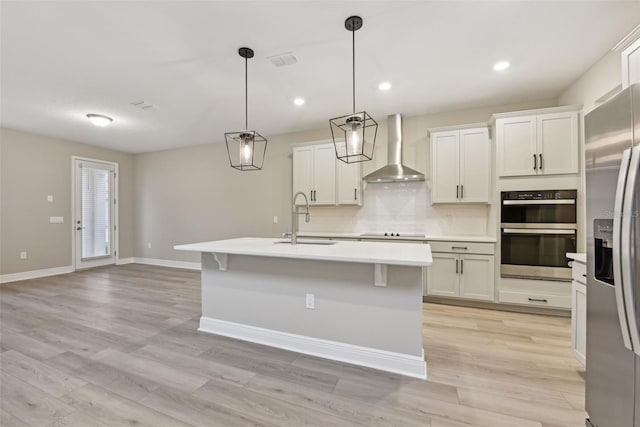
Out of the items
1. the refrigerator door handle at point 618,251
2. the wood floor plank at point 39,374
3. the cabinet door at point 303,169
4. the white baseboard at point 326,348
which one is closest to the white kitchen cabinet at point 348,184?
the cabinet door at point 303,169

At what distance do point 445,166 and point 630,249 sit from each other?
2.95 metres

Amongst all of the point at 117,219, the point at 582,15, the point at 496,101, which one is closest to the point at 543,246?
the point at 496,101

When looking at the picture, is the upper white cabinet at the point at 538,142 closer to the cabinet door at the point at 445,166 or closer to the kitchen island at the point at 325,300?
the cabinet door at the point at 445,166

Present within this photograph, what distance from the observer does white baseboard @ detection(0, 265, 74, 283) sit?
188 inches

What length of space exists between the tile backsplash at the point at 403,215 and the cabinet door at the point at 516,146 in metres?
0.71

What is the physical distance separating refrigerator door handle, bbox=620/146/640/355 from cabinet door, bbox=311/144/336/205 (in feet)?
11.6

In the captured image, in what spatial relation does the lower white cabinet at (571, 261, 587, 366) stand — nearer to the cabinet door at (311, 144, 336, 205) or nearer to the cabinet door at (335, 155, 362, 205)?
the cabinet door at (335, 155, 362, 205)

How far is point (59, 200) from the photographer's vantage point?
5453mm

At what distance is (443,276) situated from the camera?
11.8 ft

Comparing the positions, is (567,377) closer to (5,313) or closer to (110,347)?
(110,347)

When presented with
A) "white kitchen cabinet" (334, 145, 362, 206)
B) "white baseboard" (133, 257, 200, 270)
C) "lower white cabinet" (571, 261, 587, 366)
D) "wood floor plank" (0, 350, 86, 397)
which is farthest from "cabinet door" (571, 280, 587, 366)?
"white baseboard" (133, 257, 200, 270)

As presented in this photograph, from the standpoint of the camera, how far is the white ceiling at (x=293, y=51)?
209 centimetres

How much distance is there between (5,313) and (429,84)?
18.4 ft

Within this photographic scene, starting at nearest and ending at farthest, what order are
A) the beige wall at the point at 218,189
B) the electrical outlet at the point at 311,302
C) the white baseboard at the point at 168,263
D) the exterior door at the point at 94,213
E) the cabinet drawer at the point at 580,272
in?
the cabinet drawer at the point at 580,272, the electrical outlet at the point at 311,302, the beige wall at the point at 218,189, the exterior door at the point at 94,213, the white baseboard at the point at 168,263
